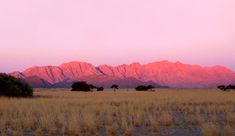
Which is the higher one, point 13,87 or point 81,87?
point 81,87

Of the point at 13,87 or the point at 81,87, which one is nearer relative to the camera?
the point at 13,87

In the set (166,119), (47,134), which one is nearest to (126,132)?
(47,134)

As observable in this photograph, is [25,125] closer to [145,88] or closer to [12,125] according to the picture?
[12,125]

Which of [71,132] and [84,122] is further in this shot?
[84,122]

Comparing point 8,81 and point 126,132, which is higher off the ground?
point 8,81

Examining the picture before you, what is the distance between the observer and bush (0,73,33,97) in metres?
45.8

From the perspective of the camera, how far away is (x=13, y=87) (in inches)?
1802

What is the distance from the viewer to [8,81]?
4662cm

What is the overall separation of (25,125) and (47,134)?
2.37 m

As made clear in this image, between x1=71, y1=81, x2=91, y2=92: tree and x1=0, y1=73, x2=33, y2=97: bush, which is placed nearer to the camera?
x1=0, y1=73, x2=33, y2=97: bush

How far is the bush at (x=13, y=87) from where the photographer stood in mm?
45844

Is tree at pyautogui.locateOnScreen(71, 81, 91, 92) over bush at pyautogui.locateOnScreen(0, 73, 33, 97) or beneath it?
over

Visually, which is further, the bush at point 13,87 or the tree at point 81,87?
the tree at point 81,87

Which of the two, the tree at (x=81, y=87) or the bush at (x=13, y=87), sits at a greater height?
the tree at (x=81, y=87)
